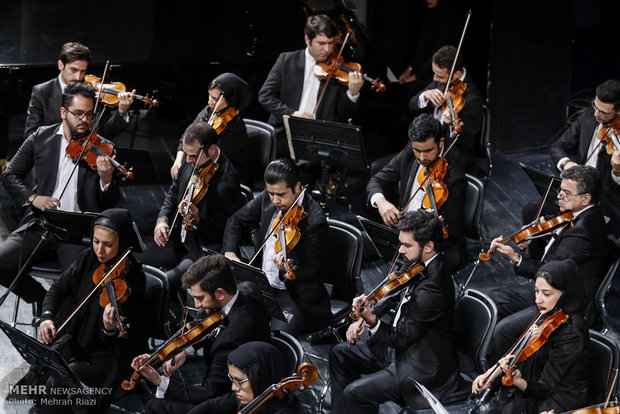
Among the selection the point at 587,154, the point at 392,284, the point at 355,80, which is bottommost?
the point at 392,284

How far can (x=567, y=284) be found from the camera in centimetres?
478

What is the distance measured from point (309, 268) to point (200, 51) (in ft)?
9.48

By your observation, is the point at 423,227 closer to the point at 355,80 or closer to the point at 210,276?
the point at 210,276

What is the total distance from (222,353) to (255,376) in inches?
16.4

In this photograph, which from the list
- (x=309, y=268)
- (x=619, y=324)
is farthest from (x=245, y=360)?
(x=619, y=324)

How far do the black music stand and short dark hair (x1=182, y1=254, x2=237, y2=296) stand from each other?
1695 mm

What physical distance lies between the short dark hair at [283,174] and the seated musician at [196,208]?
2.02ft

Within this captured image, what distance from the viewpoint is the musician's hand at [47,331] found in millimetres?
5262

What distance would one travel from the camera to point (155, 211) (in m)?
7.64

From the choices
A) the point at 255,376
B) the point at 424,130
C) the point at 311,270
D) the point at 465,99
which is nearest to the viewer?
the point at 255,376

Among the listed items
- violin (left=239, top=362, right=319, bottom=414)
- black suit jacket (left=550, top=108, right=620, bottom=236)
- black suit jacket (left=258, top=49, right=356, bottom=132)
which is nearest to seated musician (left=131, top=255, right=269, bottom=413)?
violin (left=239, top=362, right=319, bottom=414)

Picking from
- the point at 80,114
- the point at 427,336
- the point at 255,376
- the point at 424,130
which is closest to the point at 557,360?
the point at 427,336

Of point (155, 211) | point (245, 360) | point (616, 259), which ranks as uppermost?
point (616, 259)

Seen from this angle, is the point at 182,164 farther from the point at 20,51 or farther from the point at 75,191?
the point at 20,51
